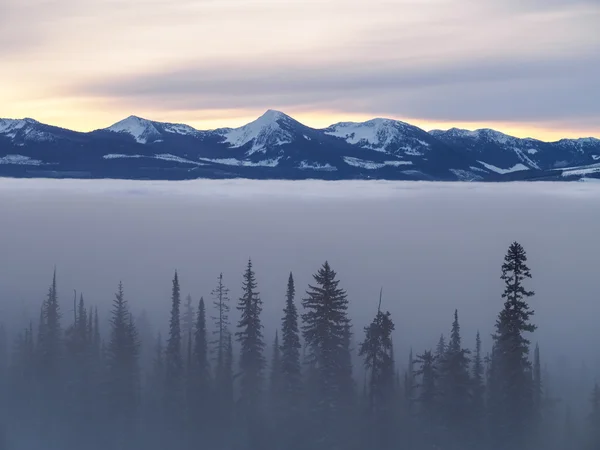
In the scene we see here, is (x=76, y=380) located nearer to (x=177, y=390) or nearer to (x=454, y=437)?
(x=177, y=390)

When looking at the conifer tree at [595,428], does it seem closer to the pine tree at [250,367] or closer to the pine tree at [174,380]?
the pine tree at [250,367]

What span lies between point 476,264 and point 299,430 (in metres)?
143

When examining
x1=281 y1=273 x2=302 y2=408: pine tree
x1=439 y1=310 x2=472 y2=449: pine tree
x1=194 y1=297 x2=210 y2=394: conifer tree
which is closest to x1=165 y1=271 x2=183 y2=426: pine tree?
x1=194 y1=297 x2=210 y2=394: conifer tree

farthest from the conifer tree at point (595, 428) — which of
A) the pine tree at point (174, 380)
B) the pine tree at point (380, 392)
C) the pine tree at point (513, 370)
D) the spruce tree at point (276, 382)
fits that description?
the pine tree at point (174, 380)

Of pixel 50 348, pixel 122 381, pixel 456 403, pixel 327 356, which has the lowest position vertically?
pixel 122 381

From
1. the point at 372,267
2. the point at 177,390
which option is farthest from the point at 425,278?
the point at 177,390

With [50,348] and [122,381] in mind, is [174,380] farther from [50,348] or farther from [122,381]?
[50,348]

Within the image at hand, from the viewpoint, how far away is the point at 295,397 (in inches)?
1757

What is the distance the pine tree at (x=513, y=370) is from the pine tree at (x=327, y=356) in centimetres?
913

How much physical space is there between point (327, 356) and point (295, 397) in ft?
15.0

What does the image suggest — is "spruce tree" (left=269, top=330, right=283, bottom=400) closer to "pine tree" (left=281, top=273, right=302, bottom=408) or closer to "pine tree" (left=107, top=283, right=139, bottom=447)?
"pine tree" (left=281, top=273, right=302, bottom=408)

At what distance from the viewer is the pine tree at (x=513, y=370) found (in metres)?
35.9

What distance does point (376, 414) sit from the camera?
4284 cm

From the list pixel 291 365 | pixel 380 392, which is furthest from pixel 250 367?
pixel 380 392
